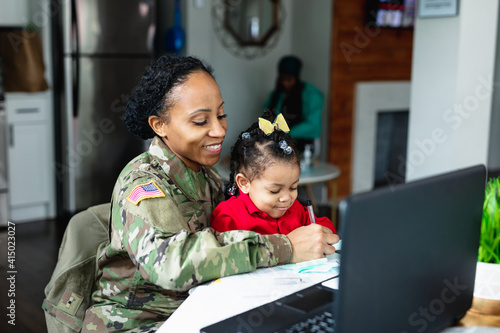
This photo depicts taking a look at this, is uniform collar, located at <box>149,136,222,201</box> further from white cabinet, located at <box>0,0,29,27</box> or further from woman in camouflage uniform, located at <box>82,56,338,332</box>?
Result: white cabinet, located at <box>0,0,29,27</box>

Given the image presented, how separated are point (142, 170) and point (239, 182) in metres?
0.36

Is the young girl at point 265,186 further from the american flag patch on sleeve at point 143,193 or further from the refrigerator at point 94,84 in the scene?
the refrigerator at point 94,84

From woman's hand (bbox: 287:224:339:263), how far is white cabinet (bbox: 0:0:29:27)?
3551mm

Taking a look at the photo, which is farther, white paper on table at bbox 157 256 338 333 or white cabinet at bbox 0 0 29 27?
white cabinet at bbox 0 0 29 27

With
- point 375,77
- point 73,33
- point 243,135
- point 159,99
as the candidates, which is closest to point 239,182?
point 243,135

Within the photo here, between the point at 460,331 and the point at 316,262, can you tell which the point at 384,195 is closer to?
the point at 460,331

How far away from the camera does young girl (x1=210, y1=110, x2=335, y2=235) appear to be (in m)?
1.50

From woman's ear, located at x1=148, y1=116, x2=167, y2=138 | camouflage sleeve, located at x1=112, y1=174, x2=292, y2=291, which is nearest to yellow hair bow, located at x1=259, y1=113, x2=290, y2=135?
woman's ear, located at x1=148, y1=116, x2=167, y2=138

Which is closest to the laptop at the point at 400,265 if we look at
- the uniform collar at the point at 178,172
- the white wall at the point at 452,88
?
the uniform collar at the point at 178,172

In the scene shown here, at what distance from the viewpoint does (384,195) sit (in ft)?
2.51

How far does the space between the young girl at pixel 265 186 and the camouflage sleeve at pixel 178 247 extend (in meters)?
0.25

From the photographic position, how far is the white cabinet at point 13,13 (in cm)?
408

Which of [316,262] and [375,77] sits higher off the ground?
[375,77]

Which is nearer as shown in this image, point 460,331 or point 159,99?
point 460,331
